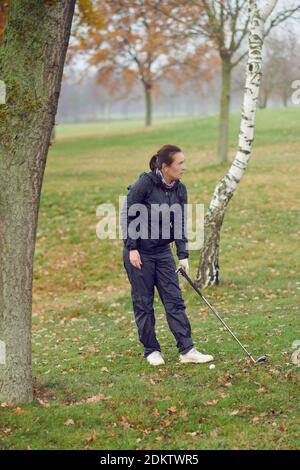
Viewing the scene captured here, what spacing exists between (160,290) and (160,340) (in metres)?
1.64

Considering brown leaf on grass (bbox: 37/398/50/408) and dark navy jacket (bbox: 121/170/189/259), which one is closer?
brown leaf on grass (bbox: 37/398/50/408)

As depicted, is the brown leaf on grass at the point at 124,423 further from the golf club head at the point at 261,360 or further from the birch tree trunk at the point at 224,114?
the birch tree trunk at the point at 224,114

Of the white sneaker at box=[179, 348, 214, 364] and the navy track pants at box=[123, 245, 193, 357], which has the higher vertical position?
the navy track pants at box=[123, 245, 193, 357]

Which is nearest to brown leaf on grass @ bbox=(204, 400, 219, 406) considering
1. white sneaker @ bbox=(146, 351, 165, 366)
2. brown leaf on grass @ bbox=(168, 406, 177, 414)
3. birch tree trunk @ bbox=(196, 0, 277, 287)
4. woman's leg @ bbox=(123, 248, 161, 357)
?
brown leaf on grass @ bbox=(168, 406, 177, 414)

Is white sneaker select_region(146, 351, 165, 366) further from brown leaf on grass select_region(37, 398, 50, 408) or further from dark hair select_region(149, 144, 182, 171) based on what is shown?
dark hair select_region(149, 144, 182, 171)

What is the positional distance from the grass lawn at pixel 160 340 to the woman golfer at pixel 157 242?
37cm

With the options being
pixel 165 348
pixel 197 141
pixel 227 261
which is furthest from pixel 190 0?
pixel 165 348

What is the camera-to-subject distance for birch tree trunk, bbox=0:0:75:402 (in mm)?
6277

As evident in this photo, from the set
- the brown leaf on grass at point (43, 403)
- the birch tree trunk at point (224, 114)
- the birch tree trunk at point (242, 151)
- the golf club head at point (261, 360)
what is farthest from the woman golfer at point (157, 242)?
the birch tree trunk at point (224, 114)

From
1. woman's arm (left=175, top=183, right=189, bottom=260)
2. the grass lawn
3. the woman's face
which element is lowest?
the grass lawn

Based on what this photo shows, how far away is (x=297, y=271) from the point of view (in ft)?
44.9

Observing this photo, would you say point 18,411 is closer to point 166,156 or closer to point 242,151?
point 166,156
